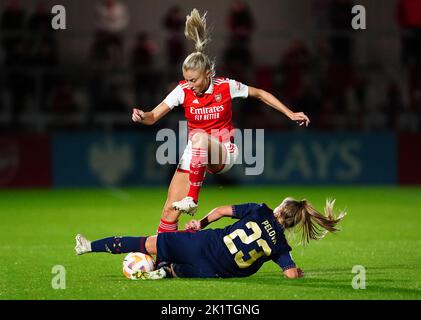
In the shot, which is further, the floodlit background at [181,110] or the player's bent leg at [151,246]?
the floodlit background at [181,110]

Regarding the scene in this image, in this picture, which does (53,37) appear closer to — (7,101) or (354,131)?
(7,101)

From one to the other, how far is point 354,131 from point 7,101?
24.1 ft

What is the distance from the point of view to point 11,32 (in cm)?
2008

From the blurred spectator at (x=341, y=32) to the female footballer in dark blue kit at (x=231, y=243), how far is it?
13078mm

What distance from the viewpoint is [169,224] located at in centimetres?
986

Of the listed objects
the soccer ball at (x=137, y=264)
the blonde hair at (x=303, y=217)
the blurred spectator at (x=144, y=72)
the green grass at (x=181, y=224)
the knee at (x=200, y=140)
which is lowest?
the green grass at (x=181, y=224)

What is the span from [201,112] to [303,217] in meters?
1.76

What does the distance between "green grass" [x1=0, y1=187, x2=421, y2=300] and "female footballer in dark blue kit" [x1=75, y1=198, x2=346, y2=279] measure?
0.55ft

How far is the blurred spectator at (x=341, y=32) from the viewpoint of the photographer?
69.9ft

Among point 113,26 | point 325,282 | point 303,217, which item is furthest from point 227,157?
point 113,26

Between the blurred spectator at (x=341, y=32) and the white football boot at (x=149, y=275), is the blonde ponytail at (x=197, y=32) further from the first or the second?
the blurred spectator at (x=341, y=32)
